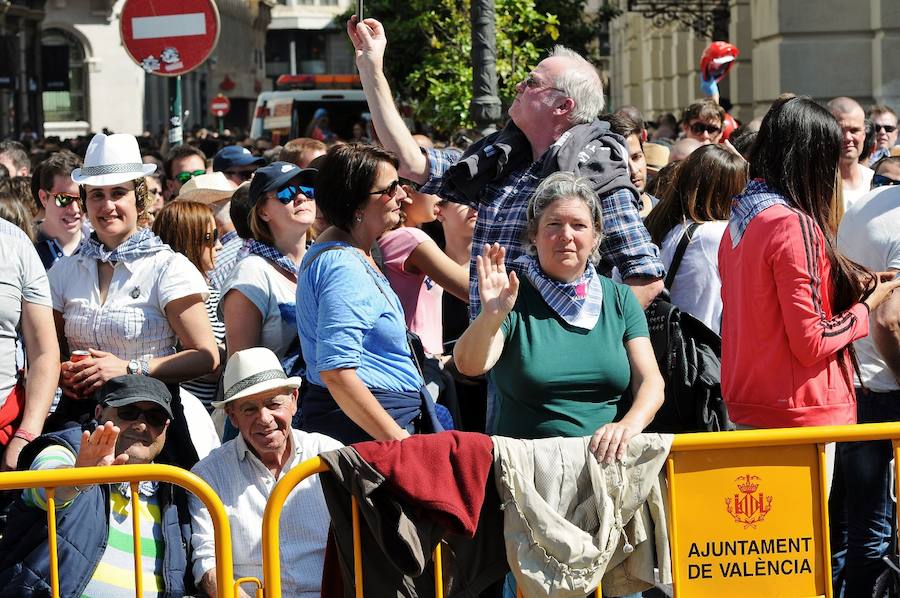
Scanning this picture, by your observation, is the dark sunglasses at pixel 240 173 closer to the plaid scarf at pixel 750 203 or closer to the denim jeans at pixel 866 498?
the denim jeans at pixel 866 498

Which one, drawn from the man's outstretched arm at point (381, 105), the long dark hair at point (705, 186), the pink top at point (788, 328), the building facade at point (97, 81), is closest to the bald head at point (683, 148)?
the long dark hair at point (705, 186)

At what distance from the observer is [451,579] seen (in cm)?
407

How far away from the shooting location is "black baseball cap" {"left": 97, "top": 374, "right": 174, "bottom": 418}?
459cm

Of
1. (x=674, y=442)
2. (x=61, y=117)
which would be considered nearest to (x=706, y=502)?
(x=674, y=442)

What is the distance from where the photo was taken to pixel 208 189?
878 centimetres

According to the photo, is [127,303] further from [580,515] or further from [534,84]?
[580,515]

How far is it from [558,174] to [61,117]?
52.6 metres

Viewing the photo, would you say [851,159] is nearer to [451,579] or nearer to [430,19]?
[451,579]

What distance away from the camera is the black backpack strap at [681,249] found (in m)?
5.86

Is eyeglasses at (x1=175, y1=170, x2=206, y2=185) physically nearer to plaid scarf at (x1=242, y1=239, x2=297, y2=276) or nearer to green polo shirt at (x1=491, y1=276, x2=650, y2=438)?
plaid scarf at (x1=242, y1=239, x2=297, y2=276)

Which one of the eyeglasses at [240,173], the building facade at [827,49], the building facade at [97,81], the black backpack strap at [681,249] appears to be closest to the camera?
the black backpack strap at [681,249]

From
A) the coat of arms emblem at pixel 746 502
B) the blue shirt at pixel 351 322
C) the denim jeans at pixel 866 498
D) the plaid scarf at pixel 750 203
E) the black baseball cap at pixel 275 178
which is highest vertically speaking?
the black baseball cap at pixel 275 178

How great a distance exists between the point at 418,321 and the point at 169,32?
170 inches

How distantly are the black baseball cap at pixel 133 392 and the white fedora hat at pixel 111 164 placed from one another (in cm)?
112
